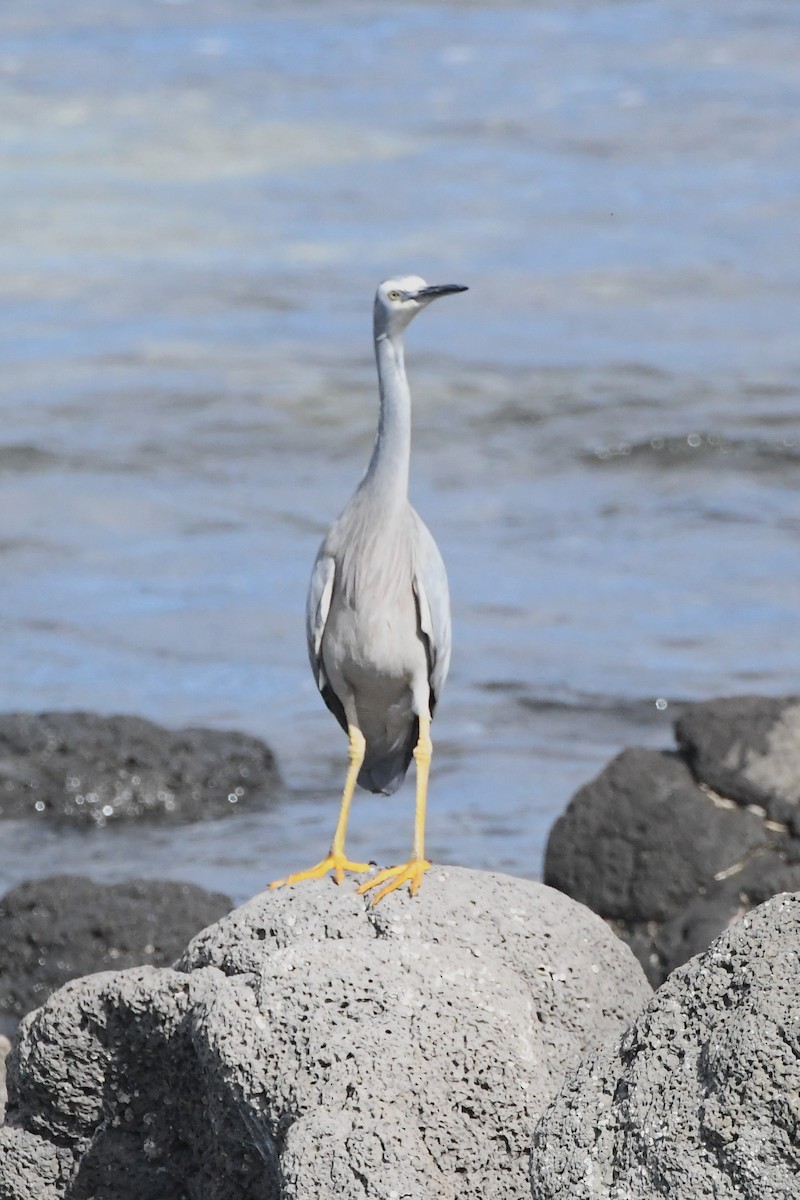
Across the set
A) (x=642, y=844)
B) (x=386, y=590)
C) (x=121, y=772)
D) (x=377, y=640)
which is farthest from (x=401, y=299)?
(x=121, y=772)

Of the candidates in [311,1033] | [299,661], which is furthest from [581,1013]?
[299,661]

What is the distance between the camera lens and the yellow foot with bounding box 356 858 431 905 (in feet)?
16.4

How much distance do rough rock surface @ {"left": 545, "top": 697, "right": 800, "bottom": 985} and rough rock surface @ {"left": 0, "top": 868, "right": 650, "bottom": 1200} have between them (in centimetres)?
251

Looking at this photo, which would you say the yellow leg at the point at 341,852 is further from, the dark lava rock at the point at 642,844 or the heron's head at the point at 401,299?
the dark lava rock at the point at 642,844

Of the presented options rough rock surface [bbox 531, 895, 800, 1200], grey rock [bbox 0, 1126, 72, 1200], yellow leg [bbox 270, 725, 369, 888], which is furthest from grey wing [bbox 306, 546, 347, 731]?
rough rock surface [bbox 531, 895, 800, 1200]

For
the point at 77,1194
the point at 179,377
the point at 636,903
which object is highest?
the point at 77,1194

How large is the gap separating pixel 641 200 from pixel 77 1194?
2301 cm

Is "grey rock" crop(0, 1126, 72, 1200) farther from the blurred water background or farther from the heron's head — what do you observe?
the blurred water background

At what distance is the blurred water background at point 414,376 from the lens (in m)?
11.7

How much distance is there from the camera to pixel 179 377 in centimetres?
2042

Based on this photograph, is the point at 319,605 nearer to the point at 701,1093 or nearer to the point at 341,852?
the point at 341,852

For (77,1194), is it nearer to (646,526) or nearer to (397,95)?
(646,526)

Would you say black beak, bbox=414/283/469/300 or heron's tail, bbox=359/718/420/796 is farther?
heron's tail, bbox=359/718/420/796

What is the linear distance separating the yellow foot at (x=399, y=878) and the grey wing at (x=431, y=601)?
93cm
